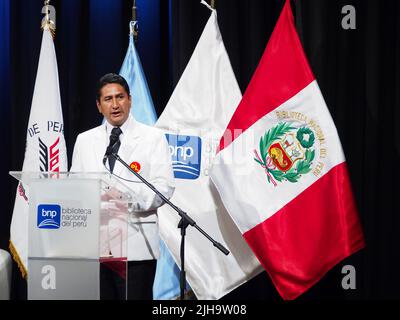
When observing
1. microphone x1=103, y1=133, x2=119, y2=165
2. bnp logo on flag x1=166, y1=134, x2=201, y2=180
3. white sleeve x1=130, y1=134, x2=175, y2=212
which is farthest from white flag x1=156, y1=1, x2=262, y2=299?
microphone x1=103, y1=133, x2=119, y2=165

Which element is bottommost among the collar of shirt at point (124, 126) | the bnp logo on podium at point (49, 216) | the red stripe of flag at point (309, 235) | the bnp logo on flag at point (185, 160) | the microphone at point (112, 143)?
the red stripe of flag at point (309, 235)

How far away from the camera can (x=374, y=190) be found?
11.3 ft

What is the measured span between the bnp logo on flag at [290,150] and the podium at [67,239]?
4.17 ft

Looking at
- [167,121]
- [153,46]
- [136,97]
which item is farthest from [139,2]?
[167,121]

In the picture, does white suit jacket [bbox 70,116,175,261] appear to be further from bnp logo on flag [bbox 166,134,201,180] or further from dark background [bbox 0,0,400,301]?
dark background [bbox 0,0,400,301]

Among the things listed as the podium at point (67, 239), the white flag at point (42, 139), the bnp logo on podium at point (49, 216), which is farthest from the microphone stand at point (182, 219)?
the white flag at point (42, 139)

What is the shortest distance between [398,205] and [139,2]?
218 centimetres

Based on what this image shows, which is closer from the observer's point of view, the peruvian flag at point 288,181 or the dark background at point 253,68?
the peruvian flag at point 288,181

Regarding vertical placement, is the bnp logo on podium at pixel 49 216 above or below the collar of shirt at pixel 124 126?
below

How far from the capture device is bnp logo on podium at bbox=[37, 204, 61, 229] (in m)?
1.88

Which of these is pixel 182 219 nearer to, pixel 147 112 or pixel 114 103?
pixel 114 103

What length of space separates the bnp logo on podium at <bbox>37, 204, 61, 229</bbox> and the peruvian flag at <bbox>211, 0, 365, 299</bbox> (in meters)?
1.28

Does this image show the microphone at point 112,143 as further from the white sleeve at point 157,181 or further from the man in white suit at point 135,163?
the white sleeve at point 157,181

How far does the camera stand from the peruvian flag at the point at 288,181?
2918mm
